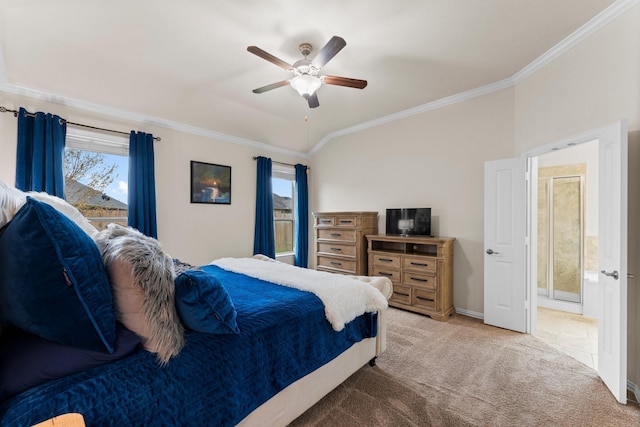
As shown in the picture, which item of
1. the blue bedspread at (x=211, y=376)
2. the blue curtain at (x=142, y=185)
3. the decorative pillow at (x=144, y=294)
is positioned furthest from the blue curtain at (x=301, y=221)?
the decorative pillow at (x=144, y=294)

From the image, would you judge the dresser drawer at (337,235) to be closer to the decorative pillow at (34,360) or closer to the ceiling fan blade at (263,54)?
the ceiling fan blade at (263,54)

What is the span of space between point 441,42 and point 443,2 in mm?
502

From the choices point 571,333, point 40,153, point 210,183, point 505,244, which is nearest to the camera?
point 40,153

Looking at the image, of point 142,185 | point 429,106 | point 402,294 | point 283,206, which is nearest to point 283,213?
point 283,206

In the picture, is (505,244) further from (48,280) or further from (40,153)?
(40,153)

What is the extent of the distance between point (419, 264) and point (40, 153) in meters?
4.59

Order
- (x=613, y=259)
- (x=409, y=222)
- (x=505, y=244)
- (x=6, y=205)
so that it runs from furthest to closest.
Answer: (x=409, y=222) → (x=505, y=244) → (x=613, y=259) → (x=6, y=205)

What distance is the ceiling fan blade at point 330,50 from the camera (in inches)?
77.0

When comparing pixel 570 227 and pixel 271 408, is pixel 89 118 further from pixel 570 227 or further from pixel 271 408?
pixel 570 227

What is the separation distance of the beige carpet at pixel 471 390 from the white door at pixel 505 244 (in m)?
0.37

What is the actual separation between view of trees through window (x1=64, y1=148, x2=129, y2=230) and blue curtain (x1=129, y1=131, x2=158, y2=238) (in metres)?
0.20

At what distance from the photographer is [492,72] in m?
3.08

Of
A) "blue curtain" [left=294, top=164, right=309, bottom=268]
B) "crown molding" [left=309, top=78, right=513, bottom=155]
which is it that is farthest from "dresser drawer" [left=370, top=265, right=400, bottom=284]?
"crown molding" [left=309, top=78, right=513, bottom=155]

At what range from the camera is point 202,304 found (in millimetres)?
1226
